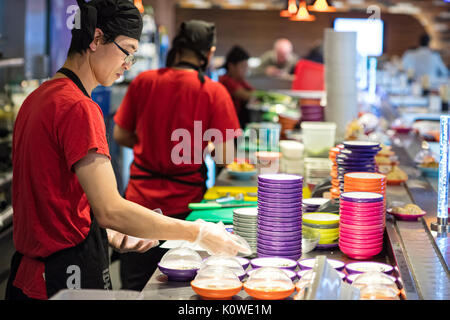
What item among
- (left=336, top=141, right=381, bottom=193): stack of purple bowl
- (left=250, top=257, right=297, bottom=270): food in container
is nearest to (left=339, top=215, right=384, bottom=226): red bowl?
(left=250, top=257, right=297, bottom=270): food in container

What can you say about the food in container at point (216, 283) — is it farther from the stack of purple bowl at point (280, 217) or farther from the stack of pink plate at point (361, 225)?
the stack of pink plate at point (361, 225)

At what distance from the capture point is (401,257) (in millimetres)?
1976

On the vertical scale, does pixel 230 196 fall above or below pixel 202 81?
below

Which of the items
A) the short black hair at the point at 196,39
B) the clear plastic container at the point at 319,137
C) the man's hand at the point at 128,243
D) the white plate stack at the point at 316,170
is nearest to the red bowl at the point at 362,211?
the man's hand at the point at 128,243

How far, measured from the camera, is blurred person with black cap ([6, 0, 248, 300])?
1749 millimetres

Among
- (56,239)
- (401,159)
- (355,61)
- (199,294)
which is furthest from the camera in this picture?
(355,61)

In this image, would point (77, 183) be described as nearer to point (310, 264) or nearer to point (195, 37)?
point (310, 264)

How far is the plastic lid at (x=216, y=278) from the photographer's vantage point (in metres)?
1.72

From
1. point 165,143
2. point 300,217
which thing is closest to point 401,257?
point 300,217

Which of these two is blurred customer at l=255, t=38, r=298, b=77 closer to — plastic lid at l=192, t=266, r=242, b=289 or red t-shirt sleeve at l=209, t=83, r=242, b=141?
red t-shirt sleeve at l=209, t=83, r=242, b=141

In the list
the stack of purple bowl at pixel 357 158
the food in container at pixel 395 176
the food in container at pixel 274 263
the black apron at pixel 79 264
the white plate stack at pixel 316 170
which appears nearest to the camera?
the black apron at pixel 79 264

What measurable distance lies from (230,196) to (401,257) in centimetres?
120

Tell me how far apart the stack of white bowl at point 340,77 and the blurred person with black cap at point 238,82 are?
1.71m
